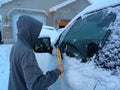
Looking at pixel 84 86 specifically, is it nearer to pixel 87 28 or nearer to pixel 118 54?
pixel 118 54

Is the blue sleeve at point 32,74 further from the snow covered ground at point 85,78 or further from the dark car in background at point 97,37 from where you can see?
the dark car in background at point 97,37

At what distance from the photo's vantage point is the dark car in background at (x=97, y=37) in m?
2.15

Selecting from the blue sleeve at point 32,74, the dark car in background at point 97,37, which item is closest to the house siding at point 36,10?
the dark car in background at point 97,37

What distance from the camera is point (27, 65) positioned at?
8.22ft

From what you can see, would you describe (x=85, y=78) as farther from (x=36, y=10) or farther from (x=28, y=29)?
(x=36, y=10)

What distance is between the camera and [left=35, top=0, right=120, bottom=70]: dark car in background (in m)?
2.15

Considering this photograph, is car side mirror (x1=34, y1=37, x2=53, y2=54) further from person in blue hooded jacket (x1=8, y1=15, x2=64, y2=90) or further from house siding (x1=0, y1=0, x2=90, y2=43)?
house siding (x1=0, y1=0, x2=90, y2=43)

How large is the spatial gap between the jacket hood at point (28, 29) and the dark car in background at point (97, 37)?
437 millimetres

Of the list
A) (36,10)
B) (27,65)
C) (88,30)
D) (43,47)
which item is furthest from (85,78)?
(36,10)

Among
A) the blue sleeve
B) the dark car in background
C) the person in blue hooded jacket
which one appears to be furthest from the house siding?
the blue sleeve

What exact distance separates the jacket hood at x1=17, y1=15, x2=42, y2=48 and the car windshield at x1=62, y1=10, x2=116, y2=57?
462 millimetres

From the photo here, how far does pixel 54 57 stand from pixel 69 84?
3.02ft

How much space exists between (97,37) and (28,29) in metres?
0.66

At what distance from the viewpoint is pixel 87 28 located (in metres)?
2.83
